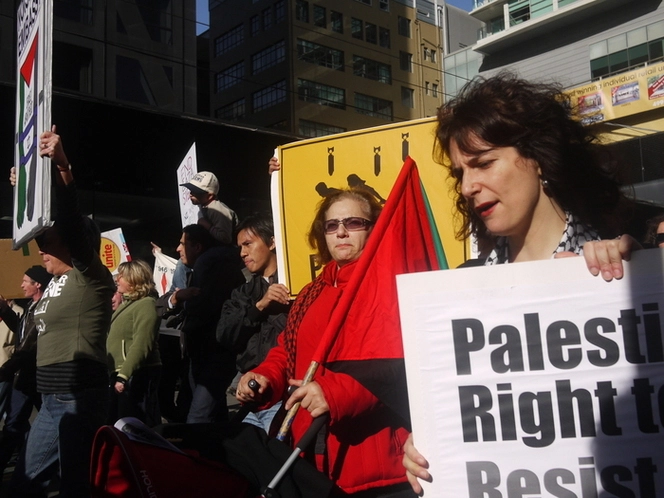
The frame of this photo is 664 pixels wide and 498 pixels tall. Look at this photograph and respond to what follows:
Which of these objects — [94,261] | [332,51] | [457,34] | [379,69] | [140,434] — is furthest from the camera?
[457,34]

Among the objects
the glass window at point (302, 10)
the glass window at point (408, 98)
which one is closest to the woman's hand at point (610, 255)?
the glass window at point (302, 10)

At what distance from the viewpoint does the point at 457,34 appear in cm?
5138

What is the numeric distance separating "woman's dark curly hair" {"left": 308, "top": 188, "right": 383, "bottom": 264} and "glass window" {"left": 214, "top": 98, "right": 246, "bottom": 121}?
38981 millimetres

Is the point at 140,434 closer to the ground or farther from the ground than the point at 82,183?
closer to the ground

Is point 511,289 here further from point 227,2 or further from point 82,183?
Result: point 227,2

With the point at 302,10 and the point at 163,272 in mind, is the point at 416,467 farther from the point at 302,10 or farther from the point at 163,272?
the point at 302,10

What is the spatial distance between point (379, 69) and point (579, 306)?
4292 centimetres

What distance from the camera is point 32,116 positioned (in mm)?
3482

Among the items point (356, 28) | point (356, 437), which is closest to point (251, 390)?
point (356, 437)

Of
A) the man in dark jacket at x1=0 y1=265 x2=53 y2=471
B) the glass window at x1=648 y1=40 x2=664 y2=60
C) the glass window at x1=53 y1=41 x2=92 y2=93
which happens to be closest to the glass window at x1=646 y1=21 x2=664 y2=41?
the glass window at x1=648 y1=40 x2=664 y2=60

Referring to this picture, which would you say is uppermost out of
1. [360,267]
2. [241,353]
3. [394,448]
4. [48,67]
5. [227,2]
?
[227,2]

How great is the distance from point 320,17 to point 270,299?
37.0 meters

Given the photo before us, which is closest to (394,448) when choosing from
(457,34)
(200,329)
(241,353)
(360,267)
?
(360,267)

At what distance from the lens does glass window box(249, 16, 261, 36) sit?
39.8m
